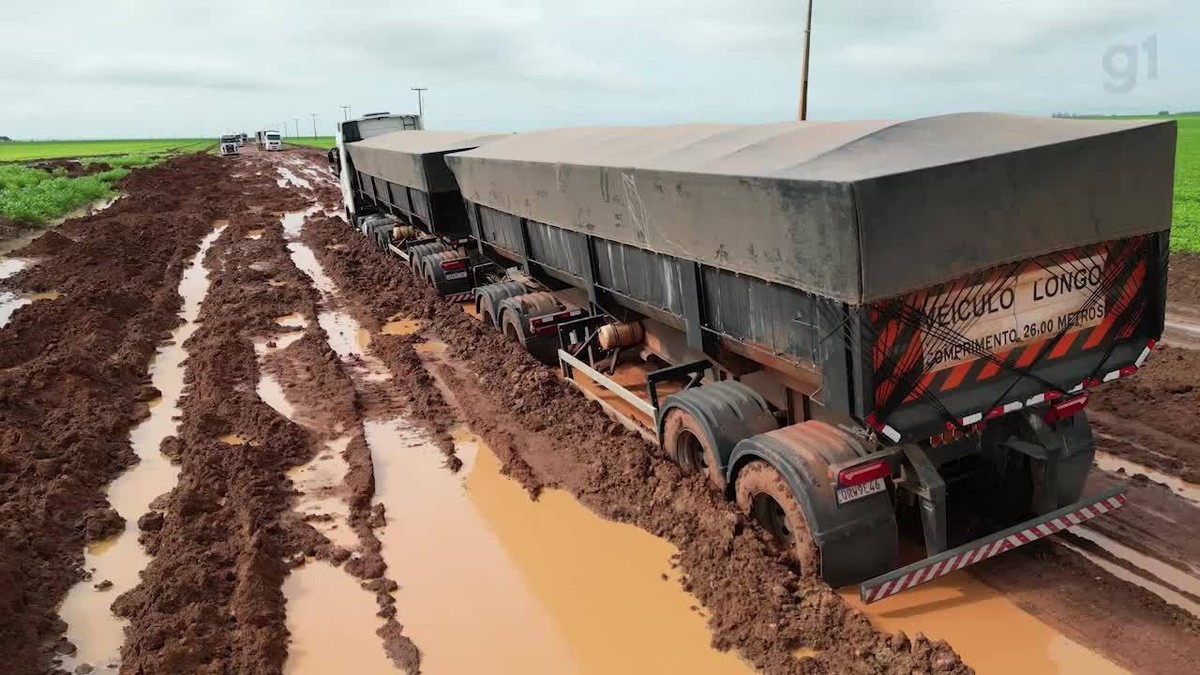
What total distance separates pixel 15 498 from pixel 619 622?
5.54m

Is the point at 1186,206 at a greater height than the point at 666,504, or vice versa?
the point at 1186,206

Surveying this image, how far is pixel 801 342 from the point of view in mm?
4820

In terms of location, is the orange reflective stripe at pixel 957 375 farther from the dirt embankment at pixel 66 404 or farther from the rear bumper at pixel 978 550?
the dirt embankment at pixel 66 404

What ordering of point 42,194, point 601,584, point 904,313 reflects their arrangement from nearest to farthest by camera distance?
1. point 904,313
2. point 601,584
3. point 42,194

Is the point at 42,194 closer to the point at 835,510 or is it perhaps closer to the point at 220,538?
the point at 220,538

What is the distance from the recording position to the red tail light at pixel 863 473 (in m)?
4.54

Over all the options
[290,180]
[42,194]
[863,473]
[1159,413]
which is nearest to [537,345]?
[863,473]

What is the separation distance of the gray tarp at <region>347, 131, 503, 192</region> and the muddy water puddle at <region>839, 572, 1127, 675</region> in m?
9.41

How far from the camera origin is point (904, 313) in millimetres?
4262

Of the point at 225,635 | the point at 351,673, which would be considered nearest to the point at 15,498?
the point at 225,635

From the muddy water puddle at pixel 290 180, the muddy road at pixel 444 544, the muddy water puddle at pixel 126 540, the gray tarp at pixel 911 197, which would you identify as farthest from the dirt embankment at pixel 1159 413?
the muddy water puddle at pixel 290 180

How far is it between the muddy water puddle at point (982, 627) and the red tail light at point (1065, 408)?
3.78 ft

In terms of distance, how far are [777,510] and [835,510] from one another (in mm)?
885

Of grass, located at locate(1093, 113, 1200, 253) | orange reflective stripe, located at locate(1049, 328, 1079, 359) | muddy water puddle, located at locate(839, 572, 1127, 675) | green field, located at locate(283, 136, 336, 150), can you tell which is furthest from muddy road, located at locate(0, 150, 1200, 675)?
green field, located at locate(283, 136, 336, 150)
